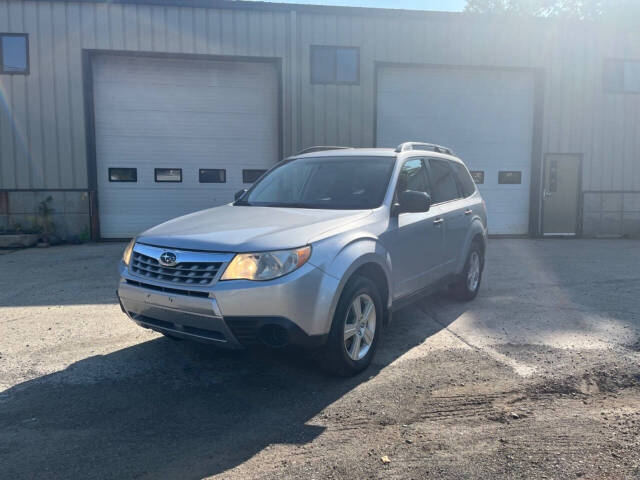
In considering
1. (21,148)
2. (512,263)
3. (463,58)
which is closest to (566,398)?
(512,263)

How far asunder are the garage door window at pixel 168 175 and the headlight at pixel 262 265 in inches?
377

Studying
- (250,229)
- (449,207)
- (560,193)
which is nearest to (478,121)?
(560,193)

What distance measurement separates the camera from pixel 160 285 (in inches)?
150

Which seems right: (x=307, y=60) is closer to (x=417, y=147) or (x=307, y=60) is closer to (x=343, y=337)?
(x=417, y=147)

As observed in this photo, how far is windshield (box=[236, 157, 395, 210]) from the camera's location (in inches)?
190

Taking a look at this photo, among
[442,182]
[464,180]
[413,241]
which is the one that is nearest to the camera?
[413,241]

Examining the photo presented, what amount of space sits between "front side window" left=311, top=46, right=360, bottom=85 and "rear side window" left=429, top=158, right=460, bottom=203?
698 cm

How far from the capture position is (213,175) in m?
12.8

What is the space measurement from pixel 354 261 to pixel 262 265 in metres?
0.72

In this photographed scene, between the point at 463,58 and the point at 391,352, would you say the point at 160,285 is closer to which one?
the point at 391,352

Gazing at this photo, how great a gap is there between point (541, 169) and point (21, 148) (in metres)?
11.9

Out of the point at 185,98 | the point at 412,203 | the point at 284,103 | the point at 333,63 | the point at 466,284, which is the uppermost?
the point at 333,63

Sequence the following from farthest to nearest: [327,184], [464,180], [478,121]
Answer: [478,121] < [464,180] < [327,184]

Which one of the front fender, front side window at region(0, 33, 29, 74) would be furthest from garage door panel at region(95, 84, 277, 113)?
the front fender
